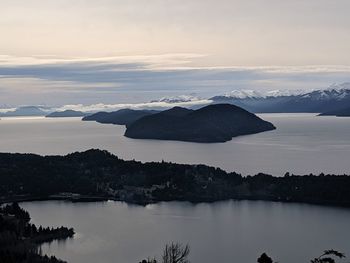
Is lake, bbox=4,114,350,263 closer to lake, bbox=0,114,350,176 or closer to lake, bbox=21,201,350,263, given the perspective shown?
lake, bbox=21,201,350,263

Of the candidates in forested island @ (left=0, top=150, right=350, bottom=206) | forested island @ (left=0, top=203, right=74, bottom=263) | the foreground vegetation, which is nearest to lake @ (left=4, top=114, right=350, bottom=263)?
forested island @ (left=0, top=203, right=74, bottom=263)

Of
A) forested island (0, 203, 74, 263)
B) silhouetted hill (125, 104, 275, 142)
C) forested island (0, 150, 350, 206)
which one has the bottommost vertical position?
forested island (0, 203, 74, 263)

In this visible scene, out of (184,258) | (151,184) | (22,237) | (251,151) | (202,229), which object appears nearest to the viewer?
(184,258)

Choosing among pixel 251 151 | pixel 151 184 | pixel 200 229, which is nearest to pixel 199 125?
pixel 251 151

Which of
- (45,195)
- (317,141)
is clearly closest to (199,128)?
(317,141)

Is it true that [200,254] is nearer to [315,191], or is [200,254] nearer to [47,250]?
[47,250]

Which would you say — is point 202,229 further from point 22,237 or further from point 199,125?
point 199,125
